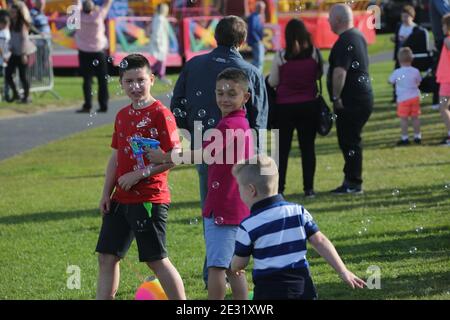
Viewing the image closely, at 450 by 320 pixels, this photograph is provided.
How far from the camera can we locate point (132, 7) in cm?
3036

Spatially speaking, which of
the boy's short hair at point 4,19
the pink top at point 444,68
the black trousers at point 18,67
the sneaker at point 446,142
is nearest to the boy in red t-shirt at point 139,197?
the pink top at point 444,68

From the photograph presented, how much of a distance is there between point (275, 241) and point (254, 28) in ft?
68.5

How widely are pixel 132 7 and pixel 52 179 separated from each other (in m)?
18.2

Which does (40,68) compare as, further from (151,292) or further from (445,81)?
(151,292)

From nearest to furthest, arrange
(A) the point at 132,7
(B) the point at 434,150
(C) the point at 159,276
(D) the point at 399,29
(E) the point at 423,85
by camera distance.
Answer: (C) the point at 159,276 → (B) the point at 434,150 → (E) the point at 423,85 → (D) the point at 399,29 → (A) the point at 132,7

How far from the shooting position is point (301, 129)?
11.1 m

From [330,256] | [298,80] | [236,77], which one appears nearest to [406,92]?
[298,80]

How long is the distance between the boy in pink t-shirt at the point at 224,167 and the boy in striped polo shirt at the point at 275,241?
767 mm

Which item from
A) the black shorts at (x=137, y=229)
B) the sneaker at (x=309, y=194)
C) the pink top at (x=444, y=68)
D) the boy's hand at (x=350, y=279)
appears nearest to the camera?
the boy's hand at (x=350, y=279)

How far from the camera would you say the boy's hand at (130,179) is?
6.19m

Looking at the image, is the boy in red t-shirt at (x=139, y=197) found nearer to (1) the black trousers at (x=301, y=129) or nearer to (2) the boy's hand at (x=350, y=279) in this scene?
(2) the boy's hand at (x=350, y=279)
